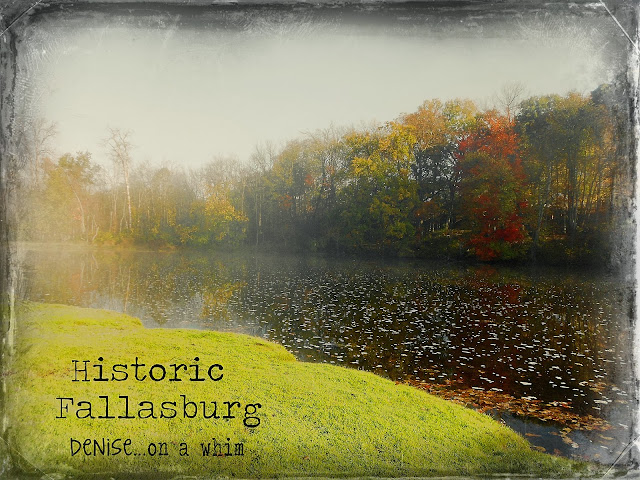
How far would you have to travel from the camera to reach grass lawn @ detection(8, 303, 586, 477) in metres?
2.99

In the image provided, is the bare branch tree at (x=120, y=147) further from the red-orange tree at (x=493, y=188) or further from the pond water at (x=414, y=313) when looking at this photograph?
the red-orange tree at (x=493, y=188)

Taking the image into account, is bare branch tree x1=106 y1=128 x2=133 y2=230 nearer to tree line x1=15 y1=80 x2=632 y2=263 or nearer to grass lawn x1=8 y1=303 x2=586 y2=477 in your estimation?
tree line x1=15 y1=80 x2=632 y2=263

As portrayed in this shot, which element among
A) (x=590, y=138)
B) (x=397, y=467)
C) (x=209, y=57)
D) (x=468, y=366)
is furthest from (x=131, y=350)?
(x=590, y=138)

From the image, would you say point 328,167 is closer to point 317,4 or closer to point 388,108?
point 388,108

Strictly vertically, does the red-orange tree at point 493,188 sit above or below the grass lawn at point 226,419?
above

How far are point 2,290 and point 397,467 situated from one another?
354 centimetres

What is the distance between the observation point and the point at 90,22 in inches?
134
